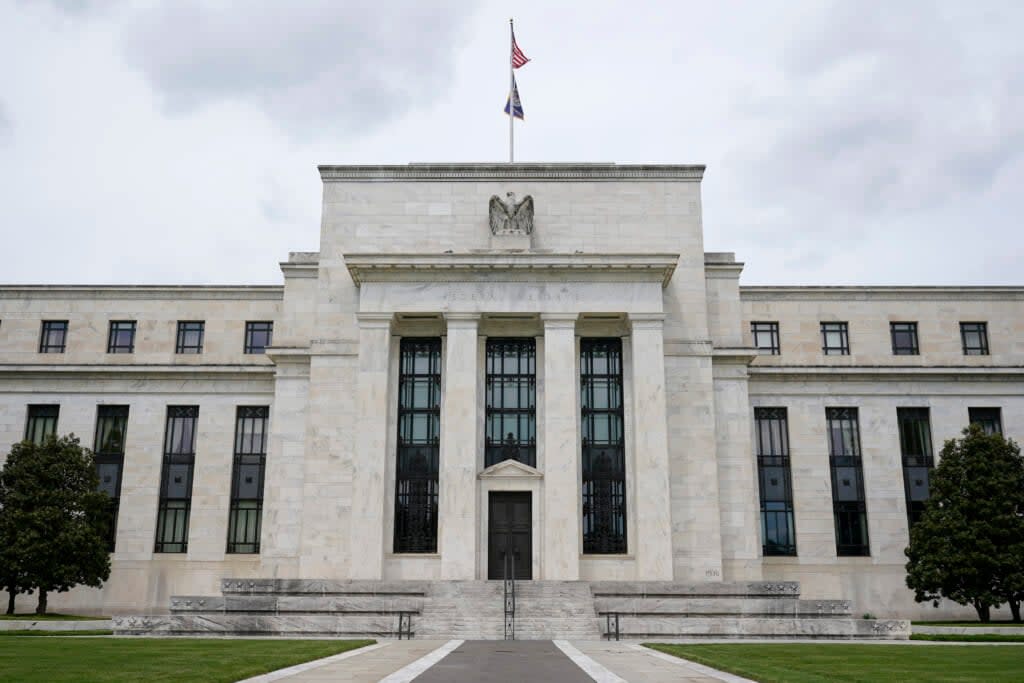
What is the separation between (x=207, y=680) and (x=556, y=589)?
23.2 m

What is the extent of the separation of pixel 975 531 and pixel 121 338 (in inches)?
1649

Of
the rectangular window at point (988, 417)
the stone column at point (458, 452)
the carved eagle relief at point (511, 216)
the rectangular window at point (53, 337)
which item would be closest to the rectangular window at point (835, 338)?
the rectangular window at point (988, 417)

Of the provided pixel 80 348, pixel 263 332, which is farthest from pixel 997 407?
pixel 80 348

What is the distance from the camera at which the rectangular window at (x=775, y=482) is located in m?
46.1

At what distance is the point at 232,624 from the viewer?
30.5 meters

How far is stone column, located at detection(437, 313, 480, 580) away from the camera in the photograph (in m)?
39.8

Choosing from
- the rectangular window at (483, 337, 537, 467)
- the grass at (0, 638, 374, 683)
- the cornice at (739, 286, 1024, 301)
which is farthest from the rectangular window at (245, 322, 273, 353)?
the cornice at (739, 286, 1024, 301)

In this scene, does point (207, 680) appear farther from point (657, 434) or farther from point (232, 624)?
point (657, 434)

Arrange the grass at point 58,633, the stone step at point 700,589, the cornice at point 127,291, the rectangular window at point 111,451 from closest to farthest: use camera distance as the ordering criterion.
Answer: the grass at point 58,633, the stone step at point 700,589, the rectangular window at point 111,451, the cornice at point 127,291

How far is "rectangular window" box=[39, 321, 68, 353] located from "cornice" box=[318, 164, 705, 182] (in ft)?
55.8

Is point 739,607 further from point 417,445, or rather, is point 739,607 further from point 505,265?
point 505,265

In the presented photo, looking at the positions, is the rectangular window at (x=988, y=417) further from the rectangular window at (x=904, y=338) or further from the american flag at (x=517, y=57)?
the american flag at (x=517, y=57)

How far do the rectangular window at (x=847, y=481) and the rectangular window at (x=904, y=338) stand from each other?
4591mm

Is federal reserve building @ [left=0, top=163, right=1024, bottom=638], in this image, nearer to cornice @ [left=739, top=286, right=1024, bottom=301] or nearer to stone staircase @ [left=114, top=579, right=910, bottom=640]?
cornice @ [left=739, top=286, right=1024, bottom=301]
